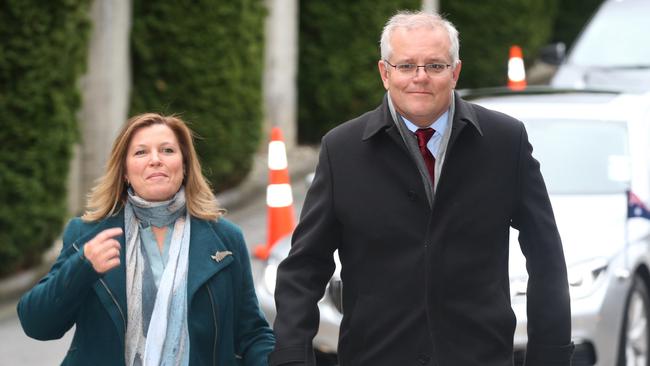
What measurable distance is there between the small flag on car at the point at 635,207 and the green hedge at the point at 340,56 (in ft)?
27.1

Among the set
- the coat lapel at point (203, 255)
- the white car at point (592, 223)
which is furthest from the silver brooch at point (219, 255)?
the white car at point (592, 223)

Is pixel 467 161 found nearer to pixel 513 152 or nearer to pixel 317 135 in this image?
pixel 513 152

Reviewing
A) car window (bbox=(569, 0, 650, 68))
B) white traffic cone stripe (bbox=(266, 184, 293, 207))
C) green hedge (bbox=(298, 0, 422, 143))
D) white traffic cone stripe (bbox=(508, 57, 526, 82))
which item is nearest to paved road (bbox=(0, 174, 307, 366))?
white traffic cone stripe (bbox=(266, 184, 293, 207))

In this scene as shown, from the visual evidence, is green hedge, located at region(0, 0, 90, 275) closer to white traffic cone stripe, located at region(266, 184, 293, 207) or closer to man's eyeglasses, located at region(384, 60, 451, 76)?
white traffic cone stripe, located at region(266, 184, 293, 207)

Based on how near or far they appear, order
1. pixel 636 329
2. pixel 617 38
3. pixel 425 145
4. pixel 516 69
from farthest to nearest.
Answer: pixel 617 38, pixel 516 69, pixel 636 329, pixel 425 145

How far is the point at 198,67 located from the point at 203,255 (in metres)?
8.08

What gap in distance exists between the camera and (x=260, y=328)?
4.12 m

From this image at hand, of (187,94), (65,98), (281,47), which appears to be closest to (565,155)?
(65,98)

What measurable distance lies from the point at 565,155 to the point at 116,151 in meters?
3.86

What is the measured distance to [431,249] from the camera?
3.67 metres

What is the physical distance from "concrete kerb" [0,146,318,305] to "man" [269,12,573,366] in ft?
19.2

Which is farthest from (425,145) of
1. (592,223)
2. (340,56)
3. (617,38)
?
(340,56)

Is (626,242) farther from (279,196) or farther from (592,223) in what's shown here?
(279,196)

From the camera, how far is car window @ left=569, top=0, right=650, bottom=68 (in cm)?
1181
